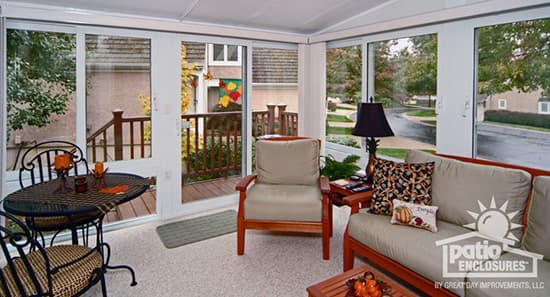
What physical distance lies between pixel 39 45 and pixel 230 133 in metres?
2.15

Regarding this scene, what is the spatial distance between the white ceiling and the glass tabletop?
1672 mm

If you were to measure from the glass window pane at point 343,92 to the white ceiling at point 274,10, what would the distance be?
373 millimetres

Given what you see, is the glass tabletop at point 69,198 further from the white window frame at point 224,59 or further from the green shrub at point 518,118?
the green shrub at point 518,118

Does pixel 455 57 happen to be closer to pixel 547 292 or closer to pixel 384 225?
pixel 384 225

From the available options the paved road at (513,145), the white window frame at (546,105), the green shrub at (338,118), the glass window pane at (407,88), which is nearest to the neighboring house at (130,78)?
the green shrub at (338,118)

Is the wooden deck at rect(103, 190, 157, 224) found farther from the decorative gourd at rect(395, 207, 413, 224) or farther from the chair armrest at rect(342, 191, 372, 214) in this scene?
the decorative gourd at rect(395, 207, 413, 224)

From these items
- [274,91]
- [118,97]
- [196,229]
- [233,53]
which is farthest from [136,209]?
[274,91]

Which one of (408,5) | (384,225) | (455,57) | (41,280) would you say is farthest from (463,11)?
(41,280)

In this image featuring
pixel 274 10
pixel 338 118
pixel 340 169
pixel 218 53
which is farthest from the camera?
pixel 338 118

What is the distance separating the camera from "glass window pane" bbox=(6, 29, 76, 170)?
3.06 m

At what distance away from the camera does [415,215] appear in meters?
2.42

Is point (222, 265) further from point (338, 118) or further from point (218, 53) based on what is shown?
point (338, 118)

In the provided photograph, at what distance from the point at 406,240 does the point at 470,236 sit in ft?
1.34

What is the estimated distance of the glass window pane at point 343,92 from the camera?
443cm
